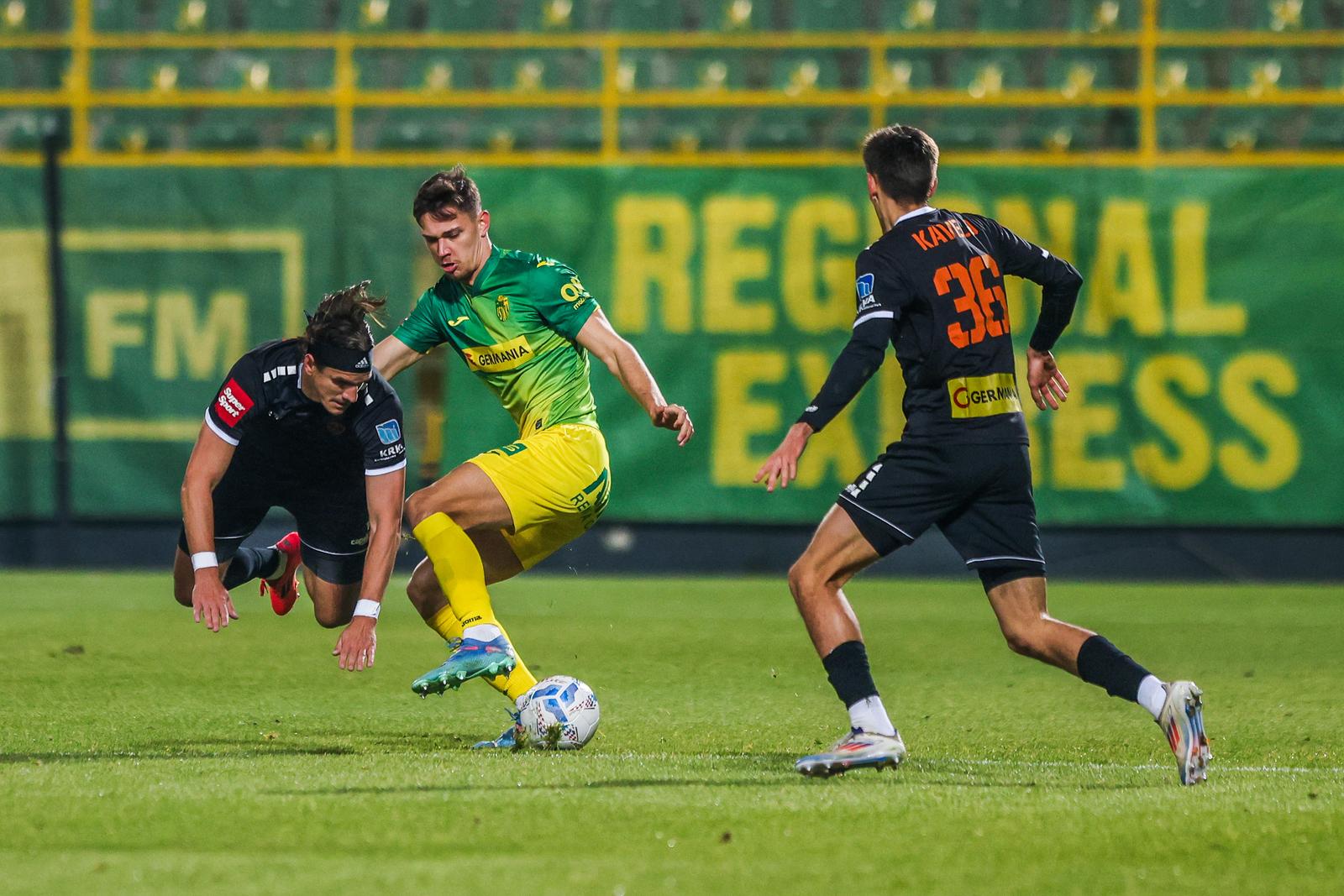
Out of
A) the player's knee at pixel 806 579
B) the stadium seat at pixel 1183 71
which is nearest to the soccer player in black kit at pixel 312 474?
the player's knee at pixel 806 579

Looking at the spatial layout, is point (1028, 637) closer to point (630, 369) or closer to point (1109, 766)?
point (1109, 766)

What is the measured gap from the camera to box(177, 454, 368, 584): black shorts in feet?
24.8

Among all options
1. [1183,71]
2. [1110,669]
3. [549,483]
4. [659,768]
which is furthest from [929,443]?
[1183,71]

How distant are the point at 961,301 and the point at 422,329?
224 centimetres

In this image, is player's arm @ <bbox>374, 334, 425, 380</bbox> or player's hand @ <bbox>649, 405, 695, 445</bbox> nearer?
player's hand @ <bbox>649, 405, 695, 445</bbox>

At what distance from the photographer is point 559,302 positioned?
6.68m

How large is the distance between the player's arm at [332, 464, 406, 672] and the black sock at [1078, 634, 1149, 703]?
225 cm

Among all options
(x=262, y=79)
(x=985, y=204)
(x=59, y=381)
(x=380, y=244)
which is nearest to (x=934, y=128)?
(x=985, y=204)

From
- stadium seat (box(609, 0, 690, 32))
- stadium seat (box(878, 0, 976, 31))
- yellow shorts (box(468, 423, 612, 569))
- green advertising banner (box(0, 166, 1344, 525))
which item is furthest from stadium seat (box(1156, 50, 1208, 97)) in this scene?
yellow shorts (box(468, 423, 612, 569))

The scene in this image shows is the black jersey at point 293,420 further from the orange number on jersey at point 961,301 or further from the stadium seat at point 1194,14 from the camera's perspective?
the stadium seat at point 1194,14

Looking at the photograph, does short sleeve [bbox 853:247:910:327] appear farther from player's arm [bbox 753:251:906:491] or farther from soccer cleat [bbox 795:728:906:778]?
soccer cleat [bbox 795:728:906:778]

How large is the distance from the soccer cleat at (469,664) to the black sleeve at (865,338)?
1339 mm

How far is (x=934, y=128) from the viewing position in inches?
562

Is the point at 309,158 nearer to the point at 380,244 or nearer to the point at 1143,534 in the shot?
the point at 380,244
